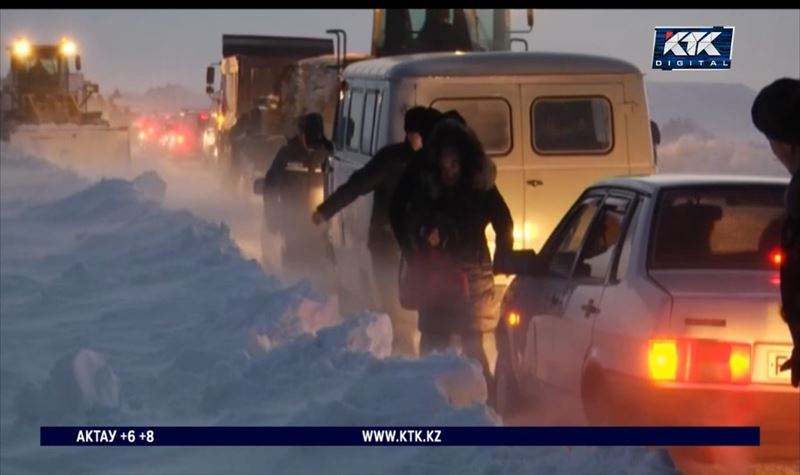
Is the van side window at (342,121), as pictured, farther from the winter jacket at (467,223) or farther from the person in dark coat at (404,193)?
the winter jacket at (467,223)

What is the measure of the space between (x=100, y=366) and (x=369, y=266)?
2.69 m

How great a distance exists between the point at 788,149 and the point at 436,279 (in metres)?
3.46

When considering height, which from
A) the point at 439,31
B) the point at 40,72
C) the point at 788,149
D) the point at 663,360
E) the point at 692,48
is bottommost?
the point at 40,72

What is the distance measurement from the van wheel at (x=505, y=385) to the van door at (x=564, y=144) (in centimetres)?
214

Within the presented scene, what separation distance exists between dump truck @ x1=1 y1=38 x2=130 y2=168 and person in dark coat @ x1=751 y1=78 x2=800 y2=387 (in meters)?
36.0

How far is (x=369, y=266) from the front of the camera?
1014cm

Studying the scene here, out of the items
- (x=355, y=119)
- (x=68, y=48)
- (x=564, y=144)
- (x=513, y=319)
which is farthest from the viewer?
(x=68, y=48)

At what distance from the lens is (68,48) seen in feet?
144

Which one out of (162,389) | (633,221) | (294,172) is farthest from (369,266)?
(294,172)

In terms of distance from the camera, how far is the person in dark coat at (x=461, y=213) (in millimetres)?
7398

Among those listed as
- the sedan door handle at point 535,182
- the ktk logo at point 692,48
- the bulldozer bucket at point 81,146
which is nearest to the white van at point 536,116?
the sedan door handle at point 535,182

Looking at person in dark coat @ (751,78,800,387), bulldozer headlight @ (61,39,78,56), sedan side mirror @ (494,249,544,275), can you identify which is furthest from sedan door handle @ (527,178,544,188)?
bulldozer headlight @ (61,39,78,56)

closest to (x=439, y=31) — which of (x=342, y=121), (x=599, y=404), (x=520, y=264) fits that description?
(x=342, y=121)

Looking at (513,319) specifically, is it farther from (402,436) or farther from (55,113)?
(55,113)
